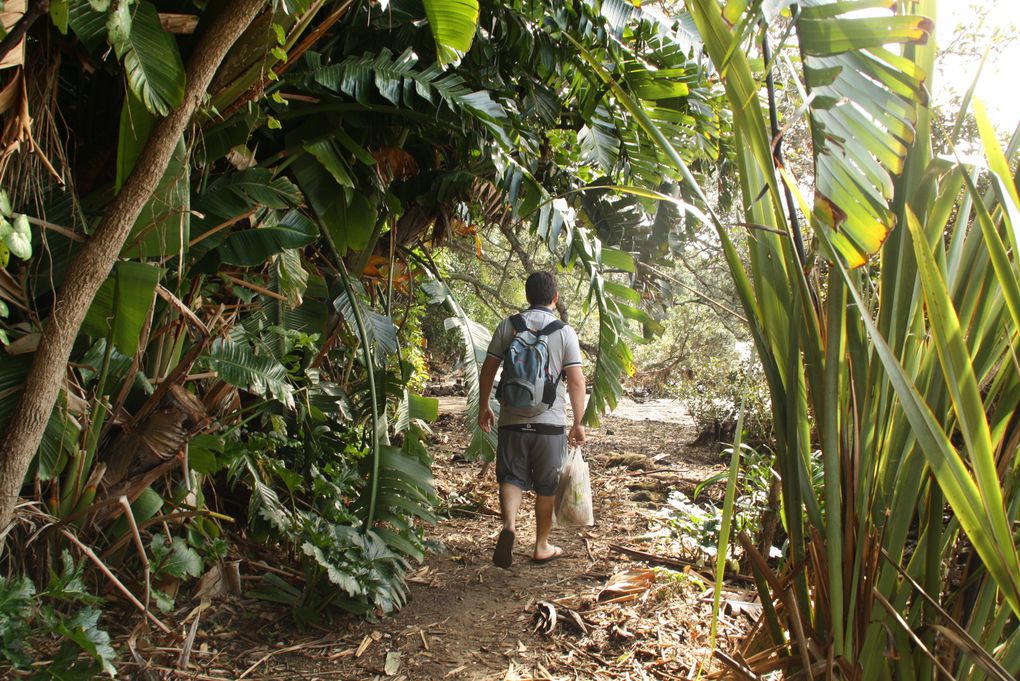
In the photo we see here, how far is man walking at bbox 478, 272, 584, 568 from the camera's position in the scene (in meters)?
4.13

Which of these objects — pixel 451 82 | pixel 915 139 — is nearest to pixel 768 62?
pixel 915 139

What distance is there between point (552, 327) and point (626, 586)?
4.69 feet

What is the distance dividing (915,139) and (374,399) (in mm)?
3003

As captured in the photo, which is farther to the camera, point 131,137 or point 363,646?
point 363,646

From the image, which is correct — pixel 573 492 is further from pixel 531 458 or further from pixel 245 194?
pixel 245 194

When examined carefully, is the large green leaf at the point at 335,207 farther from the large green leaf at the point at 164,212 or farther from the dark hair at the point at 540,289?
the large green leaf at the point at 164,212

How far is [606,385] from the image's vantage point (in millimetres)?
4934

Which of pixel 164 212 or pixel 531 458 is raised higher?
pixel 164 212

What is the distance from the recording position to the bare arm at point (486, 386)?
4277 mm

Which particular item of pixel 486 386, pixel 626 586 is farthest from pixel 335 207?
pixel 626 586

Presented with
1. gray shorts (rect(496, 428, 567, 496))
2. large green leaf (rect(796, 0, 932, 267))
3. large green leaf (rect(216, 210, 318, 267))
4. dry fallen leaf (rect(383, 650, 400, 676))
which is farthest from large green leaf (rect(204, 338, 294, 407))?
large green leaf (rect(796, 0, 932, 267))

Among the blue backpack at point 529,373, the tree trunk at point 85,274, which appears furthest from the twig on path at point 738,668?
the blue backpack at point 529,373

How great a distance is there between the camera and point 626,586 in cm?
363

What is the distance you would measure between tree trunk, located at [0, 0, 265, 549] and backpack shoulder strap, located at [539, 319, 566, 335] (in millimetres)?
2275
